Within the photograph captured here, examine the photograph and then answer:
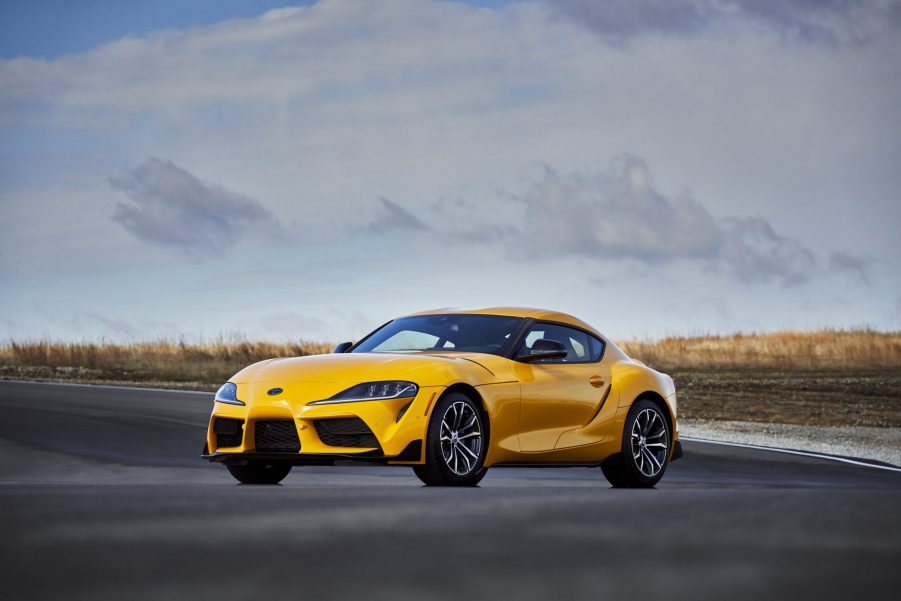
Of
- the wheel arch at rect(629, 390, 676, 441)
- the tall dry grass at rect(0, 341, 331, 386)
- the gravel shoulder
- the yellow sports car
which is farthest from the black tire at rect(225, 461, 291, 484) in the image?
the tall dry grass at rect(0, 341, 331, 386)

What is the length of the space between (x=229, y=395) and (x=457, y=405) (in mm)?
1884

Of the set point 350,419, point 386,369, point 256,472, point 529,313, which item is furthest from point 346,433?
point 529,313

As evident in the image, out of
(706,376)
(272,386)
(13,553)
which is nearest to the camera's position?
(13,553)

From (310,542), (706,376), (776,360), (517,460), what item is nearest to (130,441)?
(517,460)

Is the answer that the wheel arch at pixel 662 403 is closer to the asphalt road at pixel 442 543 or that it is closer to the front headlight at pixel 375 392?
the front headlight at pixel 375 392

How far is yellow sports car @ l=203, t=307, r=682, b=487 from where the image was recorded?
396 inches

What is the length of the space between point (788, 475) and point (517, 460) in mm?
5016

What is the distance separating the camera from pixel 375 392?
1014cm

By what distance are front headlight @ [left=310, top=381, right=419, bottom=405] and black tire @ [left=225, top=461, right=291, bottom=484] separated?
145cm

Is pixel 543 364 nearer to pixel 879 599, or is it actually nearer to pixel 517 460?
pixel 517 460

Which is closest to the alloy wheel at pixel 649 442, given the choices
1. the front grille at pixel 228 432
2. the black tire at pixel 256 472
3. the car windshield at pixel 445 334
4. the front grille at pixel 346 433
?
the car windshield at pixel 445 334

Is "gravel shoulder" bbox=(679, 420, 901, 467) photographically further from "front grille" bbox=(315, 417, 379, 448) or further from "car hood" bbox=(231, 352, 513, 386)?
"front grille" bbox=(315, 417, 379, 448)

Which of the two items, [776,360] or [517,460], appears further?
[776,360]

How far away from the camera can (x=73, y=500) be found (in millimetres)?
7168
